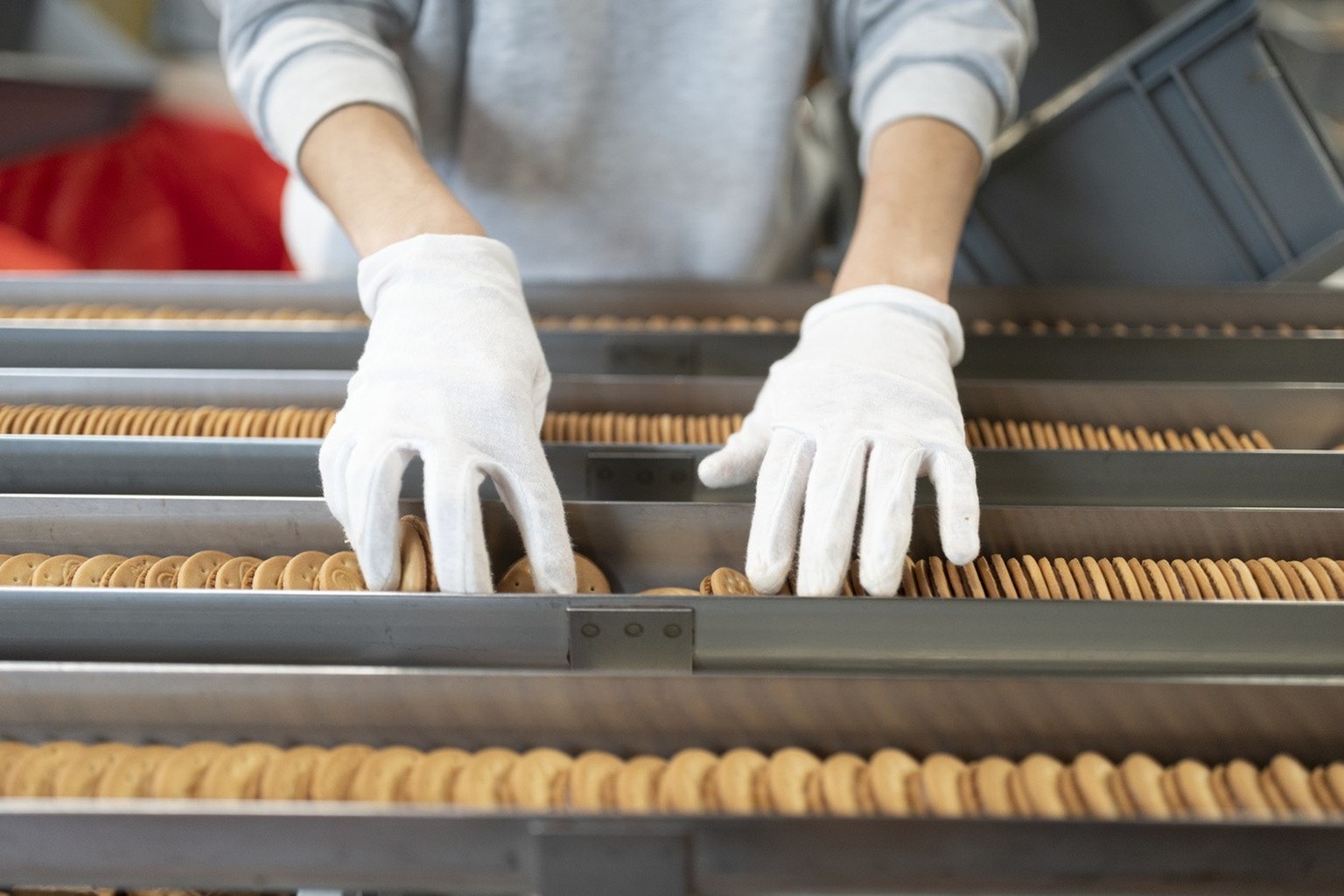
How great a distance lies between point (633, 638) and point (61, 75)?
4050 millimetres

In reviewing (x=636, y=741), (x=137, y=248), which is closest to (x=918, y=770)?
(x=636, y=741)

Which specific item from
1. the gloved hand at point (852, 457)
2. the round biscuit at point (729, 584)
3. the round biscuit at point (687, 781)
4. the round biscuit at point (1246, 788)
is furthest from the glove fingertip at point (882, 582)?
the round biscuit at point (1246, 788)

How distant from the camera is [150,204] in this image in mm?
3113

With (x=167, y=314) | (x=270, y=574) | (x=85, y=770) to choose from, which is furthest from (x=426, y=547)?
(x=167, y=314)

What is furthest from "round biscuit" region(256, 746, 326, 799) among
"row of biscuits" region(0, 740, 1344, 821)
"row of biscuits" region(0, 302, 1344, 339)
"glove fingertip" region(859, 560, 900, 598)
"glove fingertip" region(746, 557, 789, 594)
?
"row of biscuits" region(0, 302, 1344, 339)

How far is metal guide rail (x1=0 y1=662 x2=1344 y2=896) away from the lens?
0.68 meters

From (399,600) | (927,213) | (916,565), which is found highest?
(927,213)

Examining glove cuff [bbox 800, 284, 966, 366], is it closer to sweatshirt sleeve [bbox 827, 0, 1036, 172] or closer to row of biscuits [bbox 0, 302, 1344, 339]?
row of biscuits [bbox 0, 302, 1344, 339]

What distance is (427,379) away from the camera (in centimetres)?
100

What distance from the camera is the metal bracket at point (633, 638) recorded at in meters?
0.85

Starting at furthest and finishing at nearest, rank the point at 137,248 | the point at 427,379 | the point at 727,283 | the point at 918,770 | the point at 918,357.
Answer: the point at 137,248
the point at 727,283
the point at 918,357
the point at 427,379
the point at 918,770

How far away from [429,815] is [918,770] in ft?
1.43

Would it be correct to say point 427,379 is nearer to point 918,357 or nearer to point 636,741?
point 636,741

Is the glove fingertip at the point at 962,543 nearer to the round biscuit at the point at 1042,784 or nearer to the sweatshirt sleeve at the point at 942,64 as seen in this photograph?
the round biscuit at the point at 1042,784
